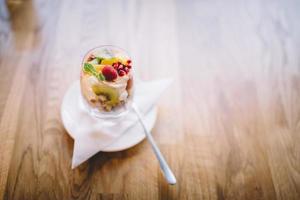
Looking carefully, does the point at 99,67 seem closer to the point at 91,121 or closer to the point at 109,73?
the point at 109,73

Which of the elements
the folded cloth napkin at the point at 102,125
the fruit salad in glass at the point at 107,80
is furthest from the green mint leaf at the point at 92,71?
the folded cloth napkin at the point at 102,125

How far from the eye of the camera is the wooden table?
0.77 metres

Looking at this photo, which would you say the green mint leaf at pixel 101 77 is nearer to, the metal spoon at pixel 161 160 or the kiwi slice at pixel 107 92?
the kiwi slice at pixel 107 92

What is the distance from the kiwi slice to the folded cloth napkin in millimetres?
78

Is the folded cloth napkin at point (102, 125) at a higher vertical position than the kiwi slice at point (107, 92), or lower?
lower

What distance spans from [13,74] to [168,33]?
473 mm

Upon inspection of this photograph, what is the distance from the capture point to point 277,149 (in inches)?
32.8

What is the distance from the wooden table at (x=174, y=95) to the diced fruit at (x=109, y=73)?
20 centimetres

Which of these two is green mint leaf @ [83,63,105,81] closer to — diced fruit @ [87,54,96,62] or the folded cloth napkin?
diced fruit @ [87,54,96,62]

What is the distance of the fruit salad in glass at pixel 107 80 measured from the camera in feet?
2.31

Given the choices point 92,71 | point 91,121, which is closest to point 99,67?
point 92,71

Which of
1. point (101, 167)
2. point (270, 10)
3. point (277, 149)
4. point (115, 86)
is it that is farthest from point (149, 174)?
point (270, 10)

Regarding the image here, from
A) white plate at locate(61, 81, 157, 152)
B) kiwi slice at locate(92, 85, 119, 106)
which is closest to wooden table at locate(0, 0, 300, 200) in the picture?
white plate at locate(61, 81, 157, 152)

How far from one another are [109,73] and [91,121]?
0.16m
